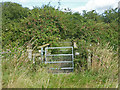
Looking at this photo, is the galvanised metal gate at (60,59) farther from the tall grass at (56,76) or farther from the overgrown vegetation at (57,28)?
the tall grass at (56,76)

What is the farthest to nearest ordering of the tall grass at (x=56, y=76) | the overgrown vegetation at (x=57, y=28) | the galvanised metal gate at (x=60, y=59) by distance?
the overgrown vegetation at (x=57, y=28), the galvanised metal gate at (x=60, y=59), the tall grass at (x=56, y=76)

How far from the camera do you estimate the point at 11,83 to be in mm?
3031

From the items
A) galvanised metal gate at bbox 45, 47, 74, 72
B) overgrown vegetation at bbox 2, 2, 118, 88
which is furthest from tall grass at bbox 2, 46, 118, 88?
galvanised metal gate at bbox 45, 47, 74, 72

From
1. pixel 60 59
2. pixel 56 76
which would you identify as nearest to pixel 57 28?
pixel 60 59

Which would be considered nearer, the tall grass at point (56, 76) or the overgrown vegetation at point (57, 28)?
the tall grass at point (56, 76)

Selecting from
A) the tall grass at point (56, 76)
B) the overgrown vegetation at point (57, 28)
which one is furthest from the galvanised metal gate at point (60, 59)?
the tall grass at point (56, 76)

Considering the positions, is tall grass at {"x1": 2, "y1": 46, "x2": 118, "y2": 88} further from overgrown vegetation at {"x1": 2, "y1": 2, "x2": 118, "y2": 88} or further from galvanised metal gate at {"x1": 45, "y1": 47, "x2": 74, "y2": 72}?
galvanised metal gate at {"x1": 45, "y1": 47, "x2": 74, "y2": 72}

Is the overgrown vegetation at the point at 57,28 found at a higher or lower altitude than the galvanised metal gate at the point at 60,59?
higher

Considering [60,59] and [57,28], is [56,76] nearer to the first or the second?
[60,59]

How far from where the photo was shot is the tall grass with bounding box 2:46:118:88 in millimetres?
3201

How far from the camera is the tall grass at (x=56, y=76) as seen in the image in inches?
126

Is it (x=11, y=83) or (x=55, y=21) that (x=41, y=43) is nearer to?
(x=55, y=21)

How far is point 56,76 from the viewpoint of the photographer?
12.4 feet

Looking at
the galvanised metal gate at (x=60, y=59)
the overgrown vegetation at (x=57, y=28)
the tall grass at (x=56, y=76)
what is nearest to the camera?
the tall grass at (x=56, y=76)
